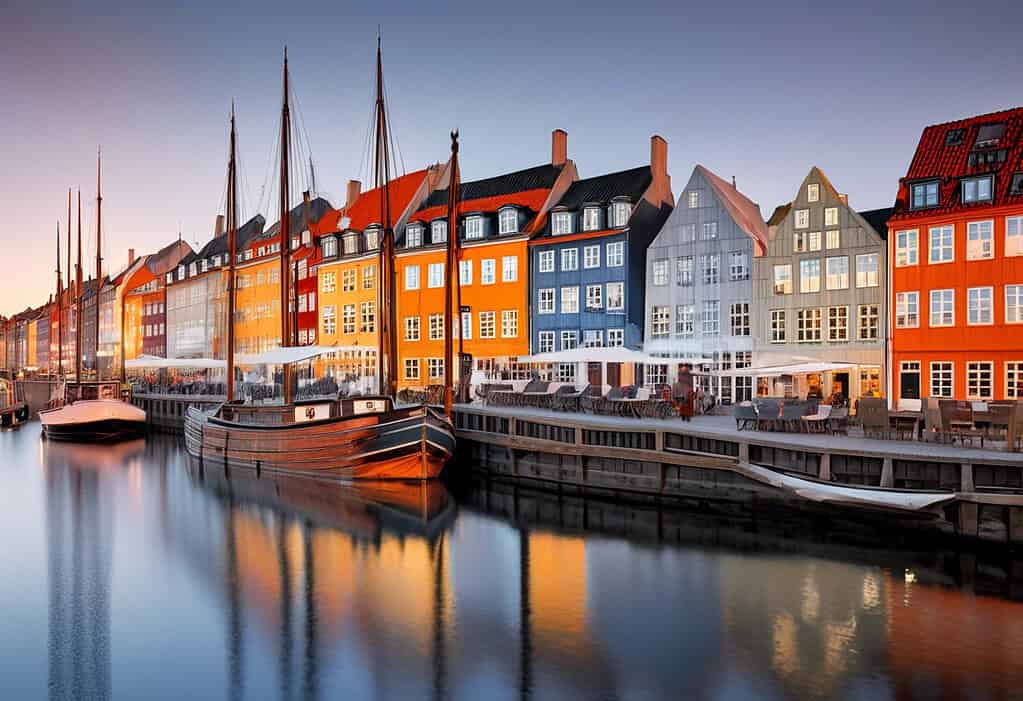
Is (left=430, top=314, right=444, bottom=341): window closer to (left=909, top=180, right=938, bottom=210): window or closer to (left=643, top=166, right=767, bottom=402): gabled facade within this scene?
(left=643, top=166, right=767, bottom=402): gabled facade

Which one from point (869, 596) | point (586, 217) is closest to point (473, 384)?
point (586, 217)

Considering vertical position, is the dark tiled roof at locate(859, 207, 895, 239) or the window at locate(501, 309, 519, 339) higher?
the dark tiled roof at locate(859, 207, 895, 239)

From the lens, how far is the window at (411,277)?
44203 millimetres

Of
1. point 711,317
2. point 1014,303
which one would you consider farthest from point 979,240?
point 711,317

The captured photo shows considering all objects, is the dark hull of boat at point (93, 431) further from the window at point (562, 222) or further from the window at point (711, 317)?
the window at point (711, 317)

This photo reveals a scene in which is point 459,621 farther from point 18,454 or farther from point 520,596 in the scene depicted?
point 18,454

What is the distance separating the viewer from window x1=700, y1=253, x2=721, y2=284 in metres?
33.5

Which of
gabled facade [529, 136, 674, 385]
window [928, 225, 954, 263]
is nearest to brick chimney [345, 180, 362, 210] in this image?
gabled facade [529, 136, 674, 385]

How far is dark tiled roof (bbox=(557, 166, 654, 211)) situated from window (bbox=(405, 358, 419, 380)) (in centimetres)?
1153

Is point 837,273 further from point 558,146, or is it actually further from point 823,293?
point 558,146

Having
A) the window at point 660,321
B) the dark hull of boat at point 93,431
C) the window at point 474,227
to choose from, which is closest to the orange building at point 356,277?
the window at point 474,227

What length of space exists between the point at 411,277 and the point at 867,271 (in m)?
23.9

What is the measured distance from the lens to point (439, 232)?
4331 cm

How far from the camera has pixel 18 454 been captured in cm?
3609
